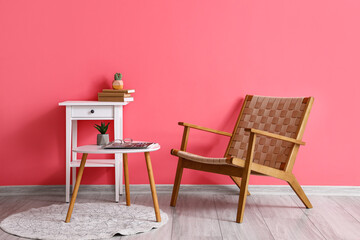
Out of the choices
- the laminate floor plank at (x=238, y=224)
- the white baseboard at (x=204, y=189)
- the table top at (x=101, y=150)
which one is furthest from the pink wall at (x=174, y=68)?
the table top at (x=101, y=150)

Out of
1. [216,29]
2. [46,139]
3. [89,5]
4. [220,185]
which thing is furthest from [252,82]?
[46,139]

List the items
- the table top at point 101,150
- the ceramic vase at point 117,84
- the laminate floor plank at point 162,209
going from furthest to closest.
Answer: the ceramic vase at point 117,84 → the table top at point 101,150 → the laminate floor plank at point 162,209

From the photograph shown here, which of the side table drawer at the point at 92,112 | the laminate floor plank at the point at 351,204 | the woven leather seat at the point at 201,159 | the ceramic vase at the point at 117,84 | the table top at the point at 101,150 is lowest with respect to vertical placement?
the laminate floor plank at the point at 351,204

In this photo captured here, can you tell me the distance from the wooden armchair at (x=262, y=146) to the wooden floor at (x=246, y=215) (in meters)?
0.13

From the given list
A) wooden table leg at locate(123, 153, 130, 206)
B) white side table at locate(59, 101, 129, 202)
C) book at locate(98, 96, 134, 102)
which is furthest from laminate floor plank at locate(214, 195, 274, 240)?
book at locate(98, 96, 134, 102)

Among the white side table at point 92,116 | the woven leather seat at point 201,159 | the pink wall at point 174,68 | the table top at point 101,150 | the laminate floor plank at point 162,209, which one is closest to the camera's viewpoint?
the laminate floor plank at point 162,209

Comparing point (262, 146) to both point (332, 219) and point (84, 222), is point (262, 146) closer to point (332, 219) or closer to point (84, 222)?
point (332, 219)

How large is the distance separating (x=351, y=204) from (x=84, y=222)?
6.24 feet

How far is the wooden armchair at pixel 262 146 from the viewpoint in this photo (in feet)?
A: 8.91

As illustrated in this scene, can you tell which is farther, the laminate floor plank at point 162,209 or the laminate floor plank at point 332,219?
the laminate floor plank at point 332,219

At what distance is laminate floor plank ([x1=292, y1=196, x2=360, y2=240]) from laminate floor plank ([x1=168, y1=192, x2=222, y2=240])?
0.63 metres

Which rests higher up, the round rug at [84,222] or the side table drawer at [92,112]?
the side table drawer at [92,112]

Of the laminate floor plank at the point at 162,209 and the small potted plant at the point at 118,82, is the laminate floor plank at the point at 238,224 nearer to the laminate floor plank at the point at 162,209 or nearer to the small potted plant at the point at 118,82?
the laminate floor plank at the point at 162,209

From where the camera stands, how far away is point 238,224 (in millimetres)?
2664
